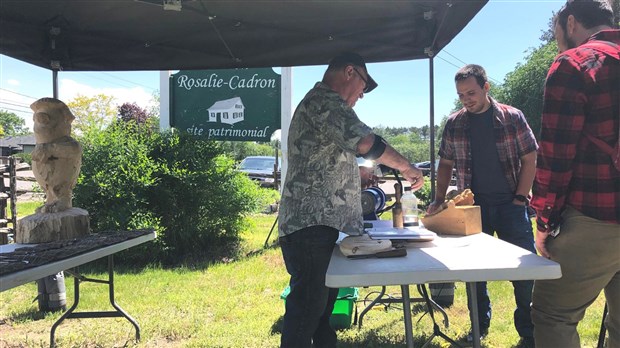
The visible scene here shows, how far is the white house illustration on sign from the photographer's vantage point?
616 cm

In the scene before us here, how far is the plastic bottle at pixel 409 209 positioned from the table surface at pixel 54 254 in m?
1.70

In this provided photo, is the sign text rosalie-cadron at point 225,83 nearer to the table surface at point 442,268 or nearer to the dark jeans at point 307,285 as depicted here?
the dark jeans at point 307,285

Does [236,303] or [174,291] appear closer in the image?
[236,303]

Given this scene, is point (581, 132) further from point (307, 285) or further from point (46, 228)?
point (46, 228)

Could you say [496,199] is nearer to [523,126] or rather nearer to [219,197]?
[523,126]

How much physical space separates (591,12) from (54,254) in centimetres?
262

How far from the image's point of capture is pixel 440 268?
1.37 m

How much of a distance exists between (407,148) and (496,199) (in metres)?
50.0

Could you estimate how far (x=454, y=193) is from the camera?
96.6 inches

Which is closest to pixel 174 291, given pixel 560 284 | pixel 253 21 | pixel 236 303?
pixel 236 303

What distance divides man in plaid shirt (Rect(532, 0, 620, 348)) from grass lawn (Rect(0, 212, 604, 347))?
1528 mm

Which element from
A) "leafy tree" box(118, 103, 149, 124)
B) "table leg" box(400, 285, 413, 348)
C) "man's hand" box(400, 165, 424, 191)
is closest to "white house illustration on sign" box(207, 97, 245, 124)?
"man's hand" box(400, 165, 424, 191)

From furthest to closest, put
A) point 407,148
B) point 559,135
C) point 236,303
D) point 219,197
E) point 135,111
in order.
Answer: point 407,148 → point 135,111 → point 219,197 → point 236,303 → point 559,135

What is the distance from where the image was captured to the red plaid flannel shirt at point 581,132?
1511 mm
